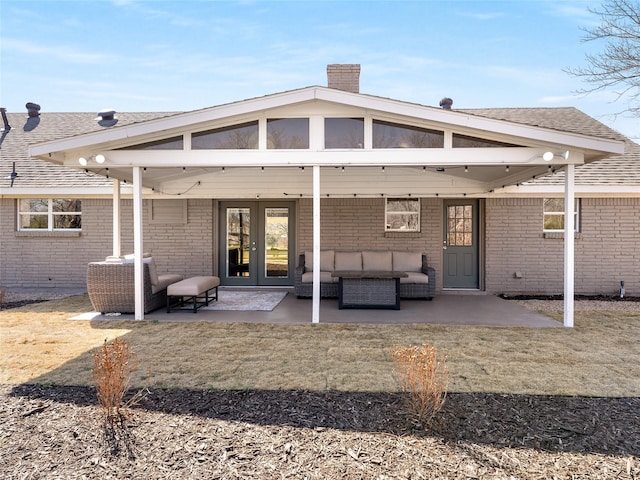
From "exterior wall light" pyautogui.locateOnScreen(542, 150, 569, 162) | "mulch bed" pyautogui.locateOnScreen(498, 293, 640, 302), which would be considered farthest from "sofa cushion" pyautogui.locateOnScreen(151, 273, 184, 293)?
"mulch bed" pyautogui.locateOnScreen(498, 293, 640, 302)

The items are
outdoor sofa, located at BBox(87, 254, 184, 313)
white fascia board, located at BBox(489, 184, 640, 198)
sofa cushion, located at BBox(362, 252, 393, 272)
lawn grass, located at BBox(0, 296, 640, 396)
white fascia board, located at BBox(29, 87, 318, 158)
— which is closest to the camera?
lawn grass, located at BBox(0, 296, 640, 396)

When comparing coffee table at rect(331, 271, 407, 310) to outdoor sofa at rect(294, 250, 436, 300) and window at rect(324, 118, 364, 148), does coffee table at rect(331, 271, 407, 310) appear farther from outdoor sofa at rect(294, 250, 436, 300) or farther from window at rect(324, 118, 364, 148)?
window at rect(324, 118, 364, 148)

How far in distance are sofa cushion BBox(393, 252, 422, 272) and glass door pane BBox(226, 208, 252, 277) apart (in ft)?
13.0

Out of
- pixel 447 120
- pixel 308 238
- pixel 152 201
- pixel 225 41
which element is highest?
pixel 225 41

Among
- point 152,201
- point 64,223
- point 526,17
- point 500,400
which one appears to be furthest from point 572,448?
point 64,223

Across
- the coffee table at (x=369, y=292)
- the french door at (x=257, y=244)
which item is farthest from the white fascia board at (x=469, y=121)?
the french door at (x=257, y=244)

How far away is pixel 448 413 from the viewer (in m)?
3.29

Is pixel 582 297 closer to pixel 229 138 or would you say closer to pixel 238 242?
pixel 238 242

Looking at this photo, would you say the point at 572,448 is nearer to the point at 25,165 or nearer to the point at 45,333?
the point at 45,333

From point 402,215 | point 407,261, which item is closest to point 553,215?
point 402,215

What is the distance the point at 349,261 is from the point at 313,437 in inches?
281

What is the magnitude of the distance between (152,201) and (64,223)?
259cm

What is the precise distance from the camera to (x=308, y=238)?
10.3 metres

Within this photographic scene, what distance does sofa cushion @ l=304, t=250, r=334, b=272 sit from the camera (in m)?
9.77
